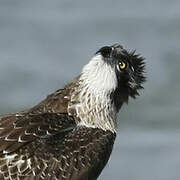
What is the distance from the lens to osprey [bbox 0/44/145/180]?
41.8 ft

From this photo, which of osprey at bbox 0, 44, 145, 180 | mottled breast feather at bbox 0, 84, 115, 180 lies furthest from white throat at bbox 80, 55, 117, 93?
mottled breast feather at bbox 0, 84, 115, 180

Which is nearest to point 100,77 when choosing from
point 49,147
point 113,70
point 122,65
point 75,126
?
point 113,70

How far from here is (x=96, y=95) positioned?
13812 millimetres

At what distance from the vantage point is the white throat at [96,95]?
13.7 meters

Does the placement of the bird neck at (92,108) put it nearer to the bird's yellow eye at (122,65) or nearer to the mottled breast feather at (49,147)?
the mottled breast feather at (49,147)

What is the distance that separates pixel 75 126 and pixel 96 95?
1.93 feet

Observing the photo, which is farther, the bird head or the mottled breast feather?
the bird head

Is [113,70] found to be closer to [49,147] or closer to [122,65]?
[122,65]

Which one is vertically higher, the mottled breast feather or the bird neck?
the bird neck

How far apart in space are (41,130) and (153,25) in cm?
1074

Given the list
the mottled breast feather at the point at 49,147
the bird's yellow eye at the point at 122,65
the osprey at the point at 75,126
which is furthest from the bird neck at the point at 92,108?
the bird's yellow eye at the point at 122,65

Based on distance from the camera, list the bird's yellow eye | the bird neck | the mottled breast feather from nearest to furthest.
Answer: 1. the mottled breast feather
2. the bird neck
3. the bird's yellow eye

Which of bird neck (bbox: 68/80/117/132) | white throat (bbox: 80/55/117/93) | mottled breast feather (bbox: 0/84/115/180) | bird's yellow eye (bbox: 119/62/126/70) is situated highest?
bird's yellow eye (bbox: 119/62/126/70)

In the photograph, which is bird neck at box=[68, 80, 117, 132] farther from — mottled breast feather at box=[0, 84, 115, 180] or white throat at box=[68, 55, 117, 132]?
mottled breast feather at box=[0, 84, 115, 180]
